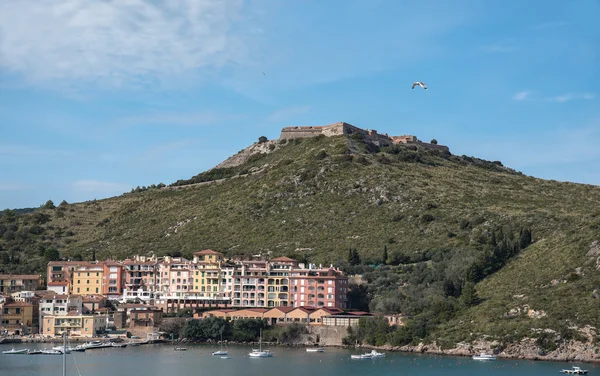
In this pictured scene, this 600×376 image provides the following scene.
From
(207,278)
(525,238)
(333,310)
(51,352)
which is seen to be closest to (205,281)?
(207,278)

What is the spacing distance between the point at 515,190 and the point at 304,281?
141ft

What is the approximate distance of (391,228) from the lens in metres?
122

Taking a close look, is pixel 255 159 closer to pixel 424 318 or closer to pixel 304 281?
pixel 304 281

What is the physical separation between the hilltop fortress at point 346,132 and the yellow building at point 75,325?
204 feet

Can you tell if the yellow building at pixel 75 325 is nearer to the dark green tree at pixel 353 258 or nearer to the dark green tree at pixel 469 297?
the dark green tree at pixel 353 258

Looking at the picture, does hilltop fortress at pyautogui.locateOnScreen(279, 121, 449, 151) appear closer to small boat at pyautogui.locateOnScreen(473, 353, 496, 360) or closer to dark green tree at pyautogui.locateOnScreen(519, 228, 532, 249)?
dark green tree at pyautogui.locateOnScreen(519, 228, 532, 249)

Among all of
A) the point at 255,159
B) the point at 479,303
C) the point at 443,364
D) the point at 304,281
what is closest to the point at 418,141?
the point at 255,159

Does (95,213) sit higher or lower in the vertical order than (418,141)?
lower

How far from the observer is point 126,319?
358ft

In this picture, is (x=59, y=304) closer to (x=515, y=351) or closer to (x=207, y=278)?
(x=207, y=278)

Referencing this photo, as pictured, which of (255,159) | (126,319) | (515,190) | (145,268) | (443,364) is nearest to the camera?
(443,364)

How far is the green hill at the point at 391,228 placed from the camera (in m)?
92.5

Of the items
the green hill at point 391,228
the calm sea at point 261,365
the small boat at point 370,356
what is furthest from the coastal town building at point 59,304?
the small boat at point 370,356

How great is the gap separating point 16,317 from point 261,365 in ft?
131
